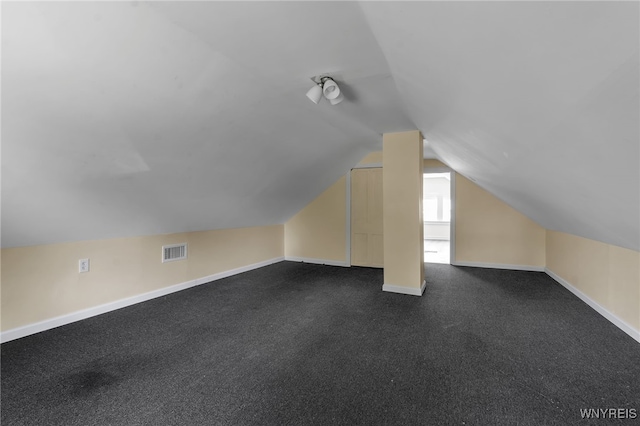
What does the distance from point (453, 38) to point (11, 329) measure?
3962 mm

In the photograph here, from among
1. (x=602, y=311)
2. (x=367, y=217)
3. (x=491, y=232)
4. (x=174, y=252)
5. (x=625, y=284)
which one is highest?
(x=367, y=217)

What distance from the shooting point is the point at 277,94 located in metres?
2.43

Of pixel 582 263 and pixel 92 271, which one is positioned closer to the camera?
pixel 92 271

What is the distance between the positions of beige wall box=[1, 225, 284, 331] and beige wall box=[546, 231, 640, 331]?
4793 millimetres

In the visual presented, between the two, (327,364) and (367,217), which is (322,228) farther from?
(327,364)

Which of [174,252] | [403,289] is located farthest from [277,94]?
[403,289]

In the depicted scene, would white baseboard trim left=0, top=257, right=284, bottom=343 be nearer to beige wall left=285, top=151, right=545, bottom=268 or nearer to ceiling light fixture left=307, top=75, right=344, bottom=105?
beige wall left=285, top=151, right=545, bottom=268

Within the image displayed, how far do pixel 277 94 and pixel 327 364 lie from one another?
7.37ft

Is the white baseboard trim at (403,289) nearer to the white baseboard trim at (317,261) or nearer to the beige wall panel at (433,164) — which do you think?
the white baseboard trim at (317,261)

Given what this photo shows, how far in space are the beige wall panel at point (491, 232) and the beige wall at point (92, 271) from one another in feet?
14.4

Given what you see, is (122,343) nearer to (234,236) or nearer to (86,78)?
(86,78)

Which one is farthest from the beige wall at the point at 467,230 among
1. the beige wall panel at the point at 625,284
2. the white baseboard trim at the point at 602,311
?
the beige wall panel at the point at 625,284

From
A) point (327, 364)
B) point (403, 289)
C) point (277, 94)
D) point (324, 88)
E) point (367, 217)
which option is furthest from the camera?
point (367, 217)

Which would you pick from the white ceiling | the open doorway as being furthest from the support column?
the open doorway
